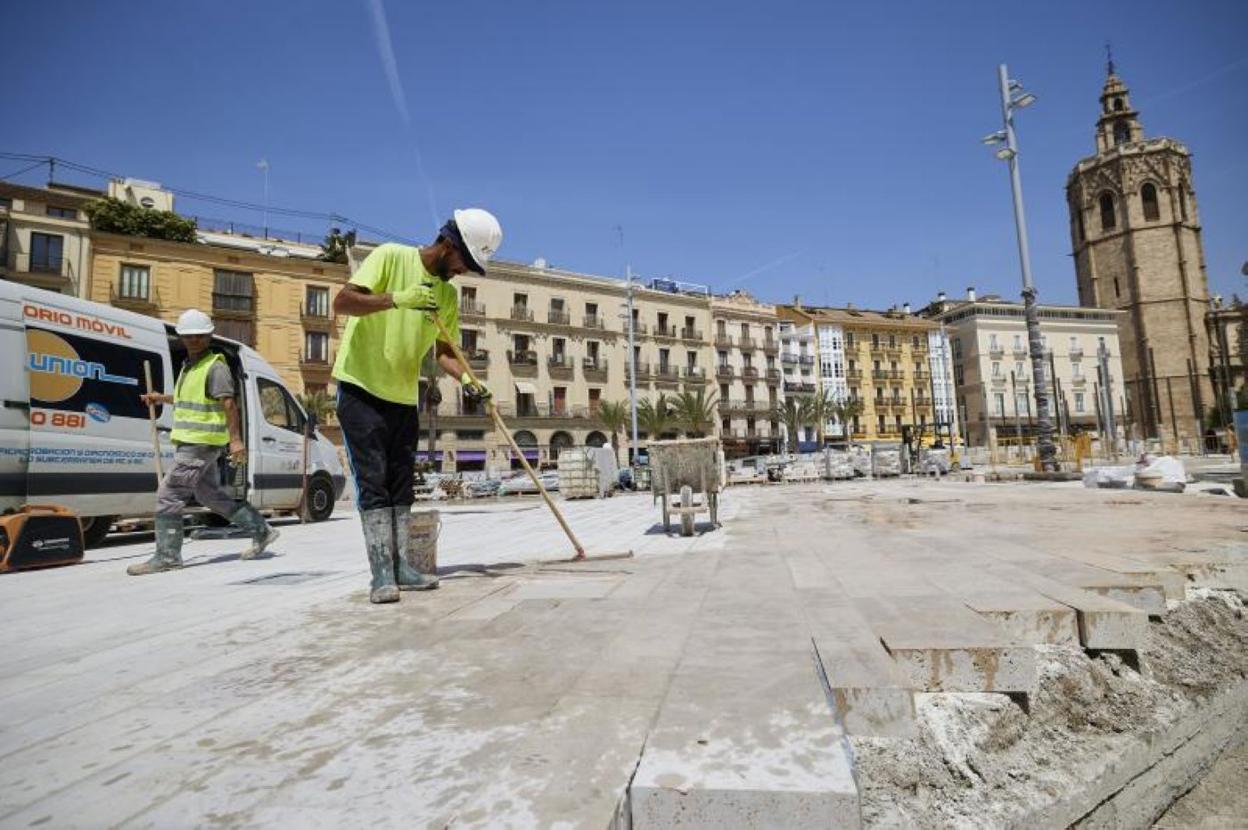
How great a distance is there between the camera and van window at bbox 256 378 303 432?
887 centimetres

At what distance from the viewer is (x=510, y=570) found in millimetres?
4012

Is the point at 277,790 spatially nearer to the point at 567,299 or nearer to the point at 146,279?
the point at 146,279

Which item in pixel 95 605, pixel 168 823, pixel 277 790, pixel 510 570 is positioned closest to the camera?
pixel 168 823

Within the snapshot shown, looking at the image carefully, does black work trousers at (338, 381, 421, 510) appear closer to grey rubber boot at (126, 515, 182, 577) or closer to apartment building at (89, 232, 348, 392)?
grey rubber boot at (126, 515, 182, 577)

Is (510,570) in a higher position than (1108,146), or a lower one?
lower

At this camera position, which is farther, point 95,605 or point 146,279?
point 146,279

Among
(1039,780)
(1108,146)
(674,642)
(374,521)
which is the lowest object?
(1039,780)

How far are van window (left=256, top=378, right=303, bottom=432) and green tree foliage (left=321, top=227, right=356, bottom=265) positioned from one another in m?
31.8

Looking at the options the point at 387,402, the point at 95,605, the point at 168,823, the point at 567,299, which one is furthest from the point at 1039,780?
the point at 567,299

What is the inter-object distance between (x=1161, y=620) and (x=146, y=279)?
4016cm

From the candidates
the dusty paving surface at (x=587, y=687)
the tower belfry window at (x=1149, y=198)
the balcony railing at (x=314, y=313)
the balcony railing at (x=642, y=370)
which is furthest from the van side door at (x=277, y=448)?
the tower belfry window at (x=1149, y=198)

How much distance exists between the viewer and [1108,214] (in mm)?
71062

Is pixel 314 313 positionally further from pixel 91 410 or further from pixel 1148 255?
pixel 1148 255

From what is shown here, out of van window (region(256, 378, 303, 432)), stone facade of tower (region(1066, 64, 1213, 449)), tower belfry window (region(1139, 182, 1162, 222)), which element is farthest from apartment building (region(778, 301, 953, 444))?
van window (region(256, 378, 303, 432))
